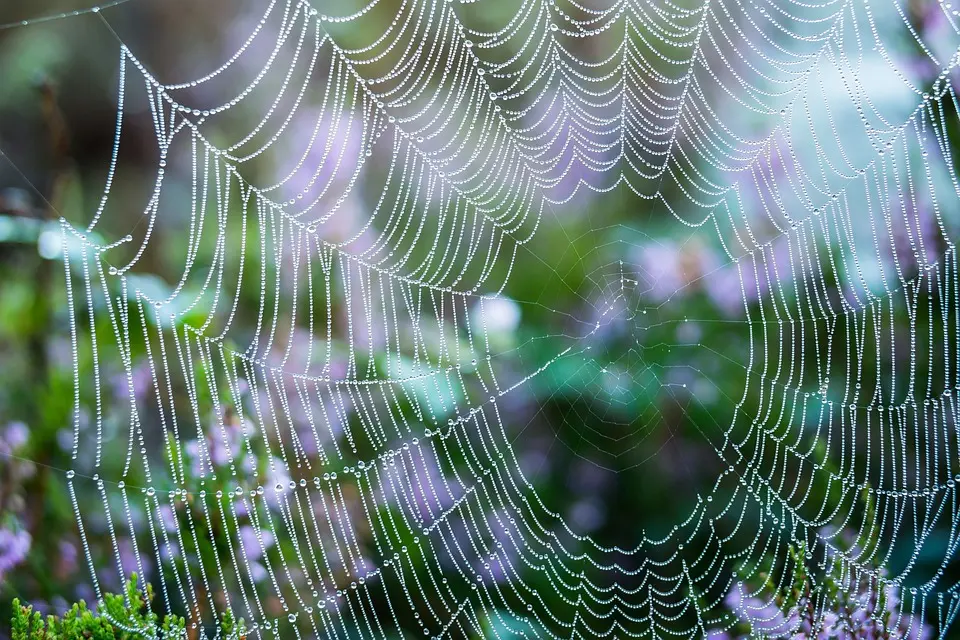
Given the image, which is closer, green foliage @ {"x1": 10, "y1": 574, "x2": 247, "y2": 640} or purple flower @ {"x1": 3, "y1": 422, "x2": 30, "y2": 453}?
green foliage @ {"x1": 10, "y1": 574, "x2": 247, "y2": 640}

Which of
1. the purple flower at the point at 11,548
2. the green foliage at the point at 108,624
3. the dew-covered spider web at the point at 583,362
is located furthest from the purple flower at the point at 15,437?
the green foliage at the point at 108,624

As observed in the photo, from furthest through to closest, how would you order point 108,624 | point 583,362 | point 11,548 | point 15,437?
point 583,362 → point 15,437 → point 11,548 → point 108,624

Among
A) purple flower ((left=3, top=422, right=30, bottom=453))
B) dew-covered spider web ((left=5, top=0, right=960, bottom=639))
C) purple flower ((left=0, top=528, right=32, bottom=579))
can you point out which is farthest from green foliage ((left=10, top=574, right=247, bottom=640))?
purple flower ((left=3, top=422, right=30, bottom=453))

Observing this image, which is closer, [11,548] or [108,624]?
[108,624]

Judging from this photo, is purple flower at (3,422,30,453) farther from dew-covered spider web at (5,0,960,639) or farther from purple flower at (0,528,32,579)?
purple flower at (0,528,32,579)

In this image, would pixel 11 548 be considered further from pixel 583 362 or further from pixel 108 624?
pixel 583 362

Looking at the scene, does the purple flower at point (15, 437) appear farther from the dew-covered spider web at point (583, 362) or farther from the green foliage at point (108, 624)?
the green foliage at point (108, 624)

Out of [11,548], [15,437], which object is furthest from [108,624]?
[15,437]

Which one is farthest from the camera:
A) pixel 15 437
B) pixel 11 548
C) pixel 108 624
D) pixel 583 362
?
pixel 583 362
